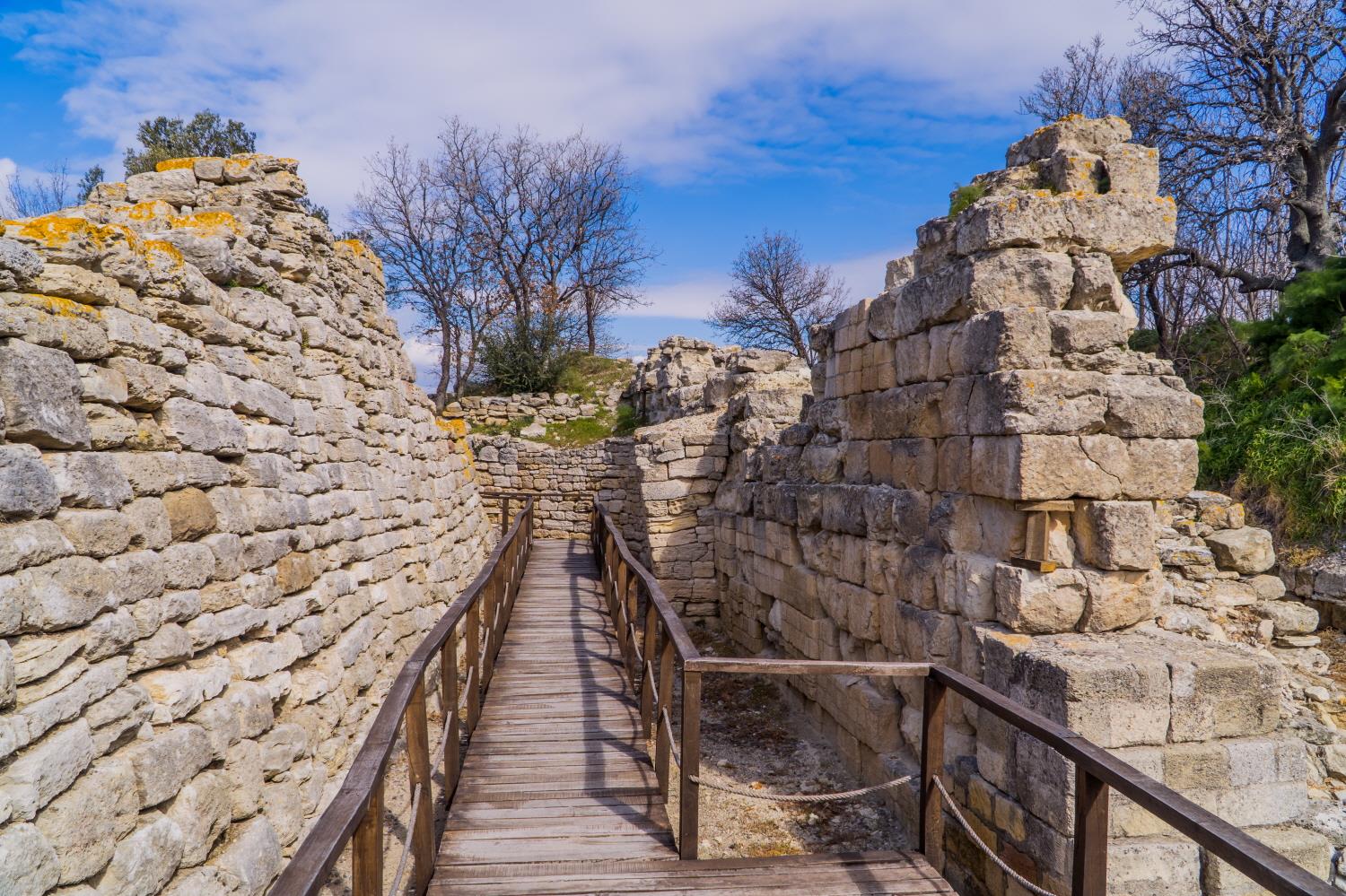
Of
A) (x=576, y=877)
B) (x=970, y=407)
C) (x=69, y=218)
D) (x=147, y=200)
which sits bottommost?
(x=576, y=877)

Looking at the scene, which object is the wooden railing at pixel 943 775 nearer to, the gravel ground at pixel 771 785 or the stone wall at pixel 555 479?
the gravel ground at pixel 771 785

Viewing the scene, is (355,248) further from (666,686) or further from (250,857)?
(250,857)

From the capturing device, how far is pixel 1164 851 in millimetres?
3242

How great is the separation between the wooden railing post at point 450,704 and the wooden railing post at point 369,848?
1.48 meters

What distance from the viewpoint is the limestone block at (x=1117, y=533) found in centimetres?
380

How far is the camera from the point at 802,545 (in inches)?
259

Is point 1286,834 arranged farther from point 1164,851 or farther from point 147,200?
point 147,200

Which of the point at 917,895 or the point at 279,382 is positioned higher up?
the point at 279,382

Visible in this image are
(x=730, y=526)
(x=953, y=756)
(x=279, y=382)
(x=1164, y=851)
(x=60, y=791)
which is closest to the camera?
(x=60, y=791)

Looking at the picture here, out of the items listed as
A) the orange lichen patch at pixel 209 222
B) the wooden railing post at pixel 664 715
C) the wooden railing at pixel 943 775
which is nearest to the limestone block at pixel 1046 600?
the wooden railing at pixel 943 775

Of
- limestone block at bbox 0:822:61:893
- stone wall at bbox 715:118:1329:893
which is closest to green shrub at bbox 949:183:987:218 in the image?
stone wall at bbox 715:118:1329:893

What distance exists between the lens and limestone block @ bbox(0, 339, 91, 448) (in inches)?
97.3

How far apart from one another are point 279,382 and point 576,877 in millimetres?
3467

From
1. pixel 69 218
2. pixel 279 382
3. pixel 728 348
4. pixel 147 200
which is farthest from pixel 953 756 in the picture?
pixel 728 348
